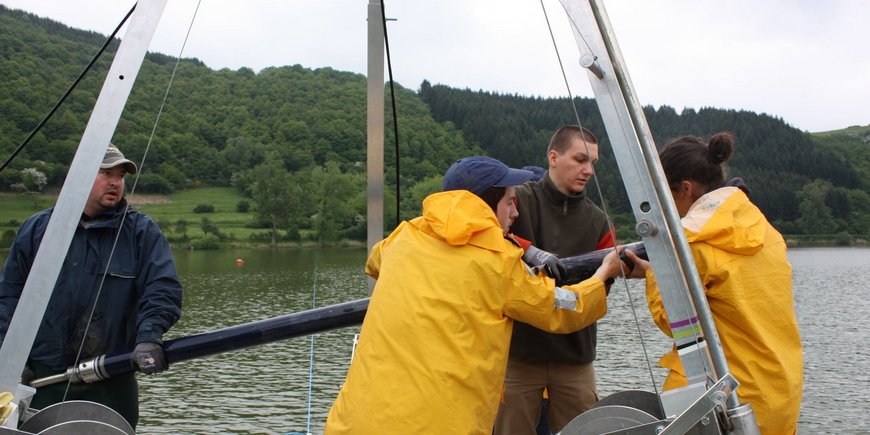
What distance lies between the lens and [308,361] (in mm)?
23688

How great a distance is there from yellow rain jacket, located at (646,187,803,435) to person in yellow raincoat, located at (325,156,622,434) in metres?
0.33

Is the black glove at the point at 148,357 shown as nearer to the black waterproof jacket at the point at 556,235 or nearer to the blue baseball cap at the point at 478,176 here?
the blue baseball cap at the point at 478,176

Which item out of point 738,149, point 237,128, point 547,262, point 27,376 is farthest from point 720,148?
Answer: point 738,149

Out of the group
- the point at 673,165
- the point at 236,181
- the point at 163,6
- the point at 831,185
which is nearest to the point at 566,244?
the point at 673,165

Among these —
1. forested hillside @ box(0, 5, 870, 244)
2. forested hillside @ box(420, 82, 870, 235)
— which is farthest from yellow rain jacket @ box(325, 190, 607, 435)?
forested hillside @ box(0, 5, 870, 244)

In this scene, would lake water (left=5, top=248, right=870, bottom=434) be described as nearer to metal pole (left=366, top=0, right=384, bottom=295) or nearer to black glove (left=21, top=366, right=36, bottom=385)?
metal pole (left=366, top=0, right=384, bottom=295)

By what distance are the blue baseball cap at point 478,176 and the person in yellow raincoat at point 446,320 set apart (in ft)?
0.47

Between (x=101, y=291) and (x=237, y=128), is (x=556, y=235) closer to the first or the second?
(x=101, y=291)

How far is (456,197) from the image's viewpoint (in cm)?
278

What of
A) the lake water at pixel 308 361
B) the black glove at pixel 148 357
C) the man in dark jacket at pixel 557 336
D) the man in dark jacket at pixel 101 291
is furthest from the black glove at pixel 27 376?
the lake water at pixel 308 361

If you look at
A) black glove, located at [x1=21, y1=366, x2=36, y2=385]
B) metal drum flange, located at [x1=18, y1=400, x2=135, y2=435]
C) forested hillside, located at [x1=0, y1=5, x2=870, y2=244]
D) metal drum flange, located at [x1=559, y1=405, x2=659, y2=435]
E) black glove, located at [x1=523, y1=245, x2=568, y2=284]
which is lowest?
metal drum flange, located at [x1=559, y1=405, x2=659, y2=435]

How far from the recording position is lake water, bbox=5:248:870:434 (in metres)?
18.3

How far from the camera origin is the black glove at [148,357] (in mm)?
3330

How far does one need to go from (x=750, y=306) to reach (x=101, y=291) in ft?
9.62
